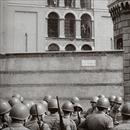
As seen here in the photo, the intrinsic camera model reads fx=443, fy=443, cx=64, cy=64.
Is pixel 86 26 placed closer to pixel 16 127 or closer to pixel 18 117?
pixel 18 117

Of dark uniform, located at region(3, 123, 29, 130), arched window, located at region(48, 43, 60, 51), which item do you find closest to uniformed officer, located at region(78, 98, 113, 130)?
dark uniform, located at region(3, 123, 29, 130)

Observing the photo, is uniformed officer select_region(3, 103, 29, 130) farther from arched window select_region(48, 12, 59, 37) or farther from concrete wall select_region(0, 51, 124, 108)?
arched window select_region(48, 12, 59, 37)

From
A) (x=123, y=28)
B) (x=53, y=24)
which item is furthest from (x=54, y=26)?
(x=123, y=28)

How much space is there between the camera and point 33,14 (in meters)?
44.7

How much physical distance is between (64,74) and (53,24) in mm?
31478

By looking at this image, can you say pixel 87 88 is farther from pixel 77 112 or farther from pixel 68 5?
pixel 68 5

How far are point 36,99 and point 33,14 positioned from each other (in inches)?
1126

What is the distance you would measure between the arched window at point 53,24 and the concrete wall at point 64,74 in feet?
99.9

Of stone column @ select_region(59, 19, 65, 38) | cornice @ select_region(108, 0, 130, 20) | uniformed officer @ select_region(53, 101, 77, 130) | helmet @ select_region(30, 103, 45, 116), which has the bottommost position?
uniformed officer @ select_region(53, 101, 77, 130)

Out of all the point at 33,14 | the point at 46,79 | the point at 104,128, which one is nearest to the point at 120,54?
the point at 46,79

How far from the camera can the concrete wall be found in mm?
16781

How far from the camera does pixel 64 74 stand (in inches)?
664

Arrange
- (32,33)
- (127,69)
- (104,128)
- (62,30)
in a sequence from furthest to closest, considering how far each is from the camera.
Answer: (62,30), (32,33), (127,69), (104,128)

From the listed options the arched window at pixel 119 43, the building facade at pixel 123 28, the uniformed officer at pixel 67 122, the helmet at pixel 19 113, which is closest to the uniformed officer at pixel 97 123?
the uniformed officer at pixel 67 122
